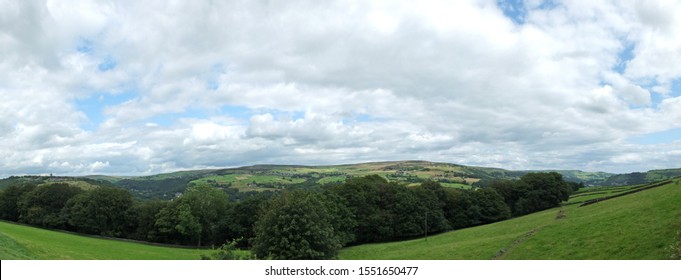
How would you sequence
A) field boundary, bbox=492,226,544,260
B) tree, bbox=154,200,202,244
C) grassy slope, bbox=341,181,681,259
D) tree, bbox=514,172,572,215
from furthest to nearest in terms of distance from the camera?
1. tree, bbox=514,172,572,215
2. tree, bbox=154,200,202,244
3. field boundary, bbox=492,226,544,260
4. grassy slope, bbox=341,181,681,259

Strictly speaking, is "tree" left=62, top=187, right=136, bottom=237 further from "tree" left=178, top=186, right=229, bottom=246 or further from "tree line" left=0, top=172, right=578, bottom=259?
"tree" left=178, top=186, right=229, bottom=246

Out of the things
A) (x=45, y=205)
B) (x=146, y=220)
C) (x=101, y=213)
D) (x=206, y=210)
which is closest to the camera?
(x=206, y=210)

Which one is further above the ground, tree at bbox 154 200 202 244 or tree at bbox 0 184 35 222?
tree at bbox 0 184 35 222

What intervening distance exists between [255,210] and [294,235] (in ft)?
131

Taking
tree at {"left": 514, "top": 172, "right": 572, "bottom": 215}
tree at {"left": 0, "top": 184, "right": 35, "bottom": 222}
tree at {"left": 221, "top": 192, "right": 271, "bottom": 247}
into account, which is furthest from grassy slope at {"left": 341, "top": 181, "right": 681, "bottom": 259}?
tree at {"left": 0, "top": 184, "right": 35, "bottom": 222}

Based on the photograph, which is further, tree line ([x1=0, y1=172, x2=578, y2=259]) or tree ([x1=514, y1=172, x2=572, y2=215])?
tree ([x1=514, y1=172, x2=572, y2=215])

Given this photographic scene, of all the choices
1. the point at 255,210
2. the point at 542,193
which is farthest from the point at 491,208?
the point at 255,210

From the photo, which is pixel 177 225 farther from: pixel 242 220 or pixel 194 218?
pixel 242 220

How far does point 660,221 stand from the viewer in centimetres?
2780

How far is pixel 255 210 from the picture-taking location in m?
81.9

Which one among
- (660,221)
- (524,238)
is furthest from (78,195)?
(660,221)

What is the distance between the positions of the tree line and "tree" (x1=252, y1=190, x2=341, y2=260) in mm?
Answer: 22410

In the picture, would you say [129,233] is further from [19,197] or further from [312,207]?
[312,207]

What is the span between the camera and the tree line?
77562 millimetres
